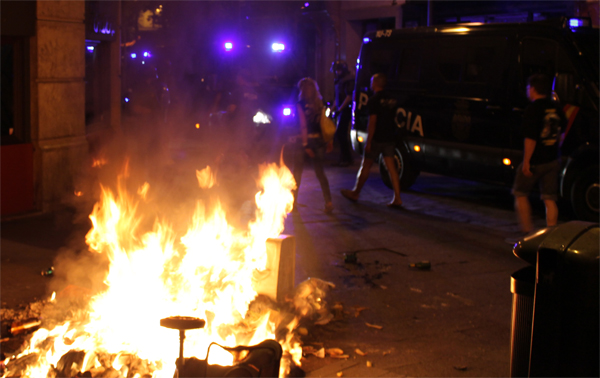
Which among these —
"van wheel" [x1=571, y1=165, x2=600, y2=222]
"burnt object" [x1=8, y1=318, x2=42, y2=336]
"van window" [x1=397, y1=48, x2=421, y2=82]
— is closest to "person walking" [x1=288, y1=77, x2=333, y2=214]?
"van window" [x1=397, y1=48, x2=421, y2=82]

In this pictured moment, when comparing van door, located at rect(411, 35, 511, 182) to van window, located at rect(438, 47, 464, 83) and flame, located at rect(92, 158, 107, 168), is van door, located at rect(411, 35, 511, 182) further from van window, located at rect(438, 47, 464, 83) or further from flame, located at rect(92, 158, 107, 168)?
flame, located at rect(92, 158, 107, 168)

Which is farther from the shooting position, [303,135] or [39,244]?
[303,135]

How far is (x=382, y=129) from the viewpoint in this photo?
953 centimetres

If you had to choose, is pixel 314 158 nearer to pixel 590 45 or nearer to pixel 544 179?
pixel 544 179

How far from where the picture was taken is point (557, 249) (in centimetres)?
298

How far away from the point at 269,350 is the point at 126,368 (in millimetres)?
915

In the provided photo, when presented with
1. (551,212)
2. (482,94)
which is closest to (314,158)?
(482,94)

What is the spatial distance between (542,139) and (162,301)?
471 centimetres

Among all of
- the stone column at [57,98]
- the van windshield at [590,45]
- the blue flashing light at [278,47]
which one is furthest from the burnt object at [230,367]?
the blue flashing light at [278,47]

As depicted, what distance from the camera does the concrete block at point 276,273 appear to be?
5.05 meters

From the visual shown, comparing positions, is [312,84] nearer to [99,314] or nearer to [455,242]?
[455,242]

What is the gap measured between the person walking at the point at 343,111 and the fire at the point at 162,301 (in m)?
8.02

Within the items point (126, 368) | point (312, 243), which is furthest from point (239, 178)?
point (126, 368)

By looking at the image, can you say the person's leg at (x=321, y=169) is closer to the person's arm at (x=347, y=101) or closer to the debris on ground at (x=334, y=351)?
the person's arm at (x=347, y=101)
